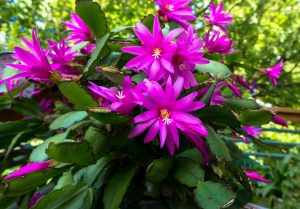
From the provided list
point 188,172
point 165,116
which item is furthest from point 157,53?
point 188,172

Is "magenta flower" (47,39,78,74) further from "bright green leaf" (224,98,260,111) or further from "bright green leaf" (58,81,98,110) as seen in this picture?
"bright green leaf" (224,98,260,111)

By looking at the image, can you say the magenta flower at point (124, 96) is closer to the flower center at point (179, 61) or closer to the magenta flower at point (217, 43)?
the flower center at point (179, 61)

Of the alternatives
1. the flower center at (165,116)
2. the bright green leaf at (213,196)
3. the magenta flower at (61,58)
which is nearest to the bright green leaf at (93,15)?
the magenta flower at (61,58)

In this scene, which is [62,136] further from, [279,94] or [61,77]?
[279,94]

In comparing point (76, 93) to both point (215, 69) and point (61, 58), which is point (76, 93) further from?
point (215, 69)

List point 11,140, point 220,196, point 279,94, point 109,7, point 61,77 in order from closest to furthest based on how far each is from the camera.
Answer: point 220,196, point 61,77, point 11,140, point 109,7, point 279,94

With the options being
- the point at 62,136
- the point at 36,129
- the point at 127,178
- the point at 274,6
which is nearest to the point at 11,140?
the point at 36,129
